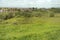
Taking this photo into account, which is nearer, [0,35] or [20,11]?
[0,35]

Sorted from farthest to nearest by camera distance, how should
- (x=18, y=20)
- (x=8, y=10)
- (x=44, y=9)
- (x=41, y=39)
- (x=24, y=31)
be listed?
(x=44, y=9) → (x=8, y=10) → (x=18, y=20) → (x=24, y=31) → (x=41, y=39)

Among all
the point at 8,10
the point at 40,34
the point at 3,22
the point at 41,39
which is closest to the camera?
the point at 41,39

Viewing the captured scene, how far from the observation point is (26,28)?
11.8 meters

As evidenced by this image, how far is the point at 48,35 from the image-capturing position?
1015 cm

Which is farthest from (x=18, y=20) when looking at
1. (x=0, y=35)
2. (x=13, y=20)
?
(x=0, y=35)

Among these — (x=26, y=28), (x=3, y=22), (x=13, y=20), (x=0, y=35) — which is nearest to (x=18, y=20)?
(x=13, y=20)

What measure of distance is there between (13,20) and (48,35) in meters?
4.56

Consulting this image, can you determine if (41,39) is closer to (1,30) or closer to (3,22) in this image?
(1,30)

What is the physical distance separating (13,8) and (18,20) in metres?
4.25

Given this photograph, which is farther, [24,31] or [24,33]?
[24,31]

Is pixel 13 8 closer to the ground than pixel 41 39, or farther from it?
farther from it

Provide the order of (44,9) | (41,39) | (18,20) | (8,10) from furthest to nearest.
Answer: (44,9), (8,10), (18,20), (41,39)

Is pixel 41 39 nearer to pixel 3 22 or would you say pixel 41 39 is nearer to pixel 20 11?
pixel 3 22

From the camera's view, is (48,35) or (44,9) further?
(44,9)
